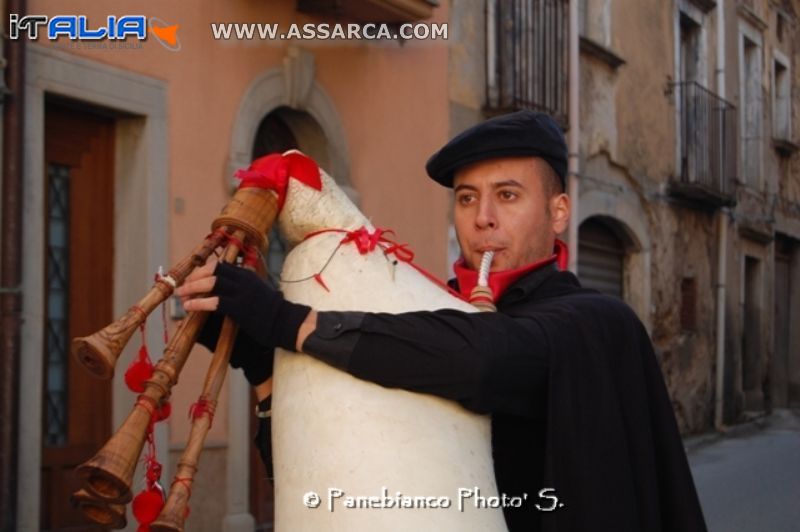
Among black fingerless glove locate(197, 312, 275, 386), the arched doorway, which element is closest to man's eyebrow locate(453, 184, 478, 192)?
black fingerless glove locate(197, 312, 275, 386)

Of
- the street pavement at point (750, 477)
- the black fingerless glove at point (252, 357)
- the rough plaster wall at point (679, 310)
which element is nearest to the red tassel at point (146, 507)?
the black fingerless glove at point (252, 357)

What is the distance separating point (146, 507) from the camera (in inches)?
76.4

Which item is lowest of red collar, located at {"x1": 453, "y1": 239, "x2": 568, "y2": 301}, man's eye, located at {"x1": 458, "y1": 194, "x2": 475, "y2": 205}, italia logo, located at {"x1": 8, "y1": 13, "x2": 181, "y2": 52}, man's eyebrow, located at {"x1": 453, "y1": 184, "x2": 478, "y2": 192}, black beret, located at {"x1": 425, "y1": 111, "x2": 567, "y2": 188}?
red collar, located at {"x1": 453, "y1": 239, "x2": 568, "y2": 301}

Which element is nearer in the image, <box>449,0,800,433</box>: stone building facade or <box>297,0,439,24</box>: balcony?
<box>297,0,439,24</box>: balcony

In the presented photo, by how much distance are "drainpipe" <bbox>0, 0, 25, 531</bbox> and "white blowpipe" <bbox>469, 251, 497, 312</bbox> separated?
3.64m

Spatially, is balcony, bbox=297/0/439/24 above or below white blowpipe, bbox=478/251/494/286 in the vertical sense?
above

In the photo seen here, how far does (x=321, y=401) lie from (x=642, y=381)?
0.67 m

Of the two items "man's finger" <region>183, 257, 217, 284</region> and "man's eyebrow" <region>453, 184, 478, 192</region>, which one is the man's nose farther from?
"man's finger" <region>183, 257, 217, 284</region>

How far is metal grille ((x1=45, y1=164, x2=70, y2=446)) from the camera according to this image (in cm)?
599

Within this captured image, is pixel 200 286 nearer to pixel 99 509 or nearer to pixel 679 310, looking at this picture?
pixel 99 509

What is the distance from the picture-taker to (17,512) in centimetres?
540

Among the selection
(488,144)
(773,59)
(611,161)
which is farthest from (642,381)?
(773,59)

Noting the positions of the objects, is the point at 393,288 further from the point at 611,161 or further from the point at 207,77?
the point at 611,161

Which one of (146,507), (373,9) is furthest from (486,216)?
(373,9)
